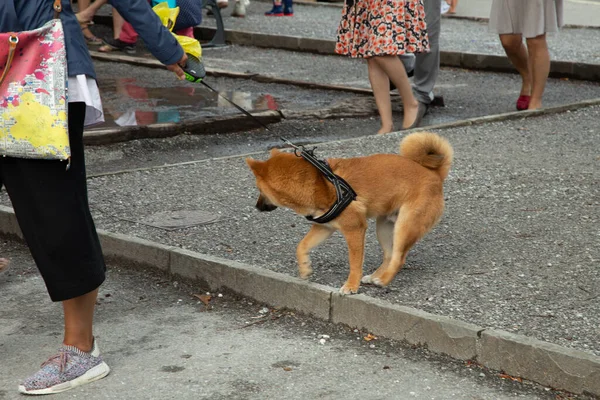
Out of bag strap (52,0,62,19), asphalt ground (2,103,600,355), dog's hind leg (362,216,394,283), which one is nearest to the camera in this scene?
bag strap (52,0,62,19)

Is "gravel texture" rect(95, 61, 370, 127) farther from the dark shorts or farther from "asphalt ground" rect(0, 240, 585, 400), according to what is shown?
the dark shorts

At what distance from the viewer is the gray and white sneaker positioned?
4352 millimetres

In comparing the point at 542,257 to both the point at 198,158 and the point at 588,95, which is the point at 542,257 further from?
the point at 588,95

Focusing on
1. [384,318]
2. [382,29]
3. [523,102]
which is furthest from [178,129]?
[384,318]

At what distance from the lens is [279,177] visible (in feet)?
16.8

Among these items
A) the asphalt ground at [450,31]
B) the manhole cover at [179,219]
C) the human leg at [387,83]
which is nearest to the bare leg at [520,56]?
the human leg at [387,83]

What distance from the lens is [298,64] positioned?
15.0 m

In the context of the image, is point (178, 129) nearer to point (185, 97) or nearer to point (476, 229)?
point (185, 97)

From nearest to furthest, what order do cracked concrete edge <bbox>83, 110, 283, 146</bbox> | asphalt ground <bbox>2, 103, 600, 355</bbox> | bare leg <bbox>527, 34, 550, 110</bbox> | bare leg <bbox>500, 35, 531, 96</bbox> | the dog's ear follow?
1. asphalt ground <bbox>2, 103, 600, 355</bbox>
2. the dog's ear
3. cracked concrete edge <bbox>83, 110, 283, 146</bbox>
4. bare leg <bbox>527, 34, 550, 110</bbox>
5. bare leg <bbox>500, 35, 531, 96</bbox>

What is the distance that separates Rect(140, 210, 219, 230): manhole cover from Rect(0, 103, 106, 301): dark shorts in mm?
2208

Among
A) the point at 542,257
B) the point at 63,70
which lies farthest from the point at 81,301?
the point at 542,257

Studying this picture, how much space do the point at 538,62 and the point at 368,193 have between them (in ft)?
17.8

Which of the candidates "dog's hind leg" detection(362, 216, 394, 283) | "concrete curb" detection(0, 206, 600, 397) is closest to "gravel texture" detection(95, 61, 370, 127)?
"concrete curb" detection(0, 206, 600, 397)

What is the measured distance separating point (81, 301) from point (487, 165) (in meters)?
4.49
